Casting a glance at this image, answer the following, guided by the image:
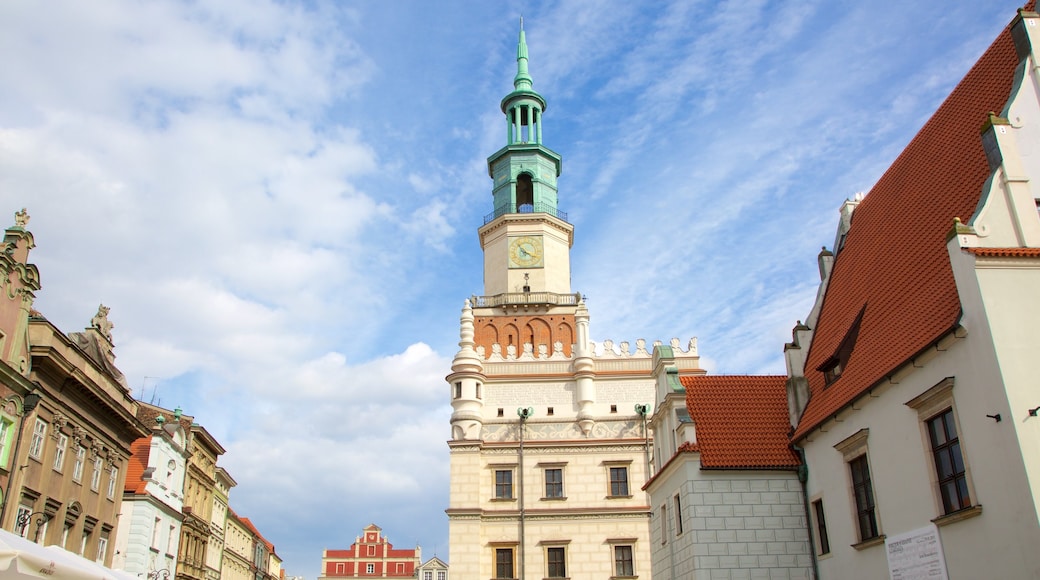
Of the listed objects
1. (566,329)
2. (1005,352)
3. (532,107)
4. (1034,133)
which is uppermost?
(532,107)

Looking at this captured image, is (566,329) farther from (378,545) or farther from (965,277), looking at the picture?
(378,545)

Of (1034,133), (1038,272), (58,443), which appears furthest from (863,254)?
(58,443)

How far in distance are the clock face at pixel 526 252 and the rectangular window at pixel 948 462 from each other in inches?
1246

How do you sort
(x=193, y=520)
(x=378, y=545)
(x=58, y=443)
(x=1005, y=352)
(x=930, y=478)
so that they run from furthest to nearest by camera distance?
(x=378, y=545)
(x=193, y=520)
(x=58, y=443)
(x=930, y=478)
(x=1005, y=352)

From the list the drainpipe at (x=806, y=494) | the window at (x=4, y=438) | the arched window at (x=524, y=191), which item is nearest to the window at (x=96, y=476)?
the window at (x=4, y=438)

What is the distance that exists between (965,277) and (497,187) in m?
37.1

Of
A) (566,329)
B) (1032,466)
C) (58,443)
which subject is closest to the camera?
(1032,466)

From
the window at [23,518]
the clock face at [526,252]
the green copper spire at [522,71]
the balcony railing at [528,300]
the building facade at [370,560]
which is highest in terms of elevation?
the green copper spire at [522,71]

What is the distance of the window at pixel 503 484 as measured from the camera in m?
36.9

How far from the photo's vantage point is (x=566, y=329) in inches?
1698

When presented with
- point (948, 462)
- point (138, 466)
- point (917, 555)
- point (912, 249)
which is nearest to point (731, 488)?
point (917, 555)

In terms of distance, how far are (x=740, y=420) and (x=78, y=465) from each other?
1891 centimetres

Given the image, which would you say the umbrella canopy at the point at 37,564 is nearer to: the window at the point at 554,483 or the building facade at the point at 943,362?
the building facade at the point at 943,362

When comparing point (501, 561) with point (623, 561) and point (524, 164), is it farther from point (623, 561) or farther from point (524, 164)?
point (524, 164)
